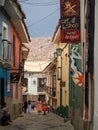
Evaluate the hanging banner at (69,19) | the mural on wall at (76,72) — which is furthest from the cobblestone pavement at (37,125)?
the hanging banner at (69,19)

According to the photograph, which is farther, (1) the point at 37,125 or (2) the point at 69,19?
(1) the point at 37,125

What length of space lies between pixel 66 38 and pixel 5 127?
765 cm

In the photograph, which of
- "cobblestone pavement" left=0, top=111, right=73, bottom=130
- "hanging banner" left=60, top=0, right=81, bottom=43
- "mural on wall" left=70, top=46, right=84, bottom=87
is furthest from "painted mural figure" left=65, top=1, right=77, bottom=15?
"cobblestone pavement" left=0, top=111, right=73, bottom=130

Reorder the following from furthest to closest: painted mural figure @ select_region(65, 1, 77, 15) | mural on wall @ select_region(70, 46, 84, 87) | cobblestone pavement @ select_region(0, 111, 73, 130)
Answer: cobblestone pavement @ select_region(0, 111, 73, 130)
mural on wall @ select_region(70, 46, 84, 87)
painted mural figure @ select_region(65, 1, 77, 15)

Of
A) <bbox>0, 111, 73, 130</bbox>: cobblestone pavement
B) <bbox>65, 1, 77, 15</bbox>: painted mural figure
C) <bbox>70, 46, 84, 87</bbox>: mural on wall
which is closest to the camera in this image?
<bbox>65, 1, 77, 15</bbox>: painted mural figure

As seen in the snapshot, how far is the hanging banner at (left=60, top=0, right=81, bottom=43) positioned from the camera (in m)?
14.9

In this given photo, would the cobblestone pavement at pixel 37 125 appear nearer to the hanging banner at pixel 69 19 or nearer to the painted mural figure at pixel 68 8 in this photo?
the hanging banner at pixel 69 19

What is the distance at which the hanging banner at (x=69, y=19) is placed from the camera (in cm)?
1488

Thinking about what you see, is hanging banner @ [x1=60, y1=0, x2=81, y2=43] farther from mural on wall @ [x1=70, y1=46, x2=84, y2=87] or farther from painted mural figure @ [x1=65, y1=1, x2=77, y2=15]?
mural on wall @ [x1=70, y1=46, x2=84, y2=87]

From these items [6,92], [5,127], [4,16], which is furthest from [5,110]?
[4,16]

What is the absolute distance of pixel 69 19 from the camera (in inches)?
588

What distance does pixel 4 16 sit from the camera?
76.8ft

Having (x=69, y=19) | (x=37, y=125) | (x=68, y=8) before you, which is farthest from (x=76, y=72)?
(x=37, y=125)

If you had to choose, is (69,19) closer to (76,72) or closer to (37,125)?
(76,72)
